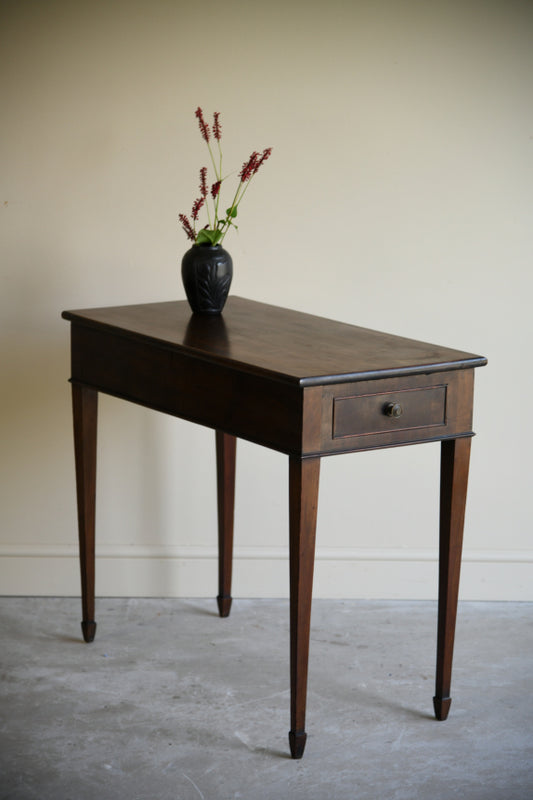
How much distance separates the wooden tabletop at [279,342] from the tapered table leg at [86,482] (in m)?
0.25

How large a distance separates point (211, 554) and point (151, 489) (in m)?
0.29

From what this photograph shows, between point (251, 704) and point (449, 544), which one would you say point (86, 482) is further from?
point (449, 544)

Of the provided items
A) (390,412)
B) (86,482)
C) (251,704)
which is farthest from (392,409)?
(86,482)

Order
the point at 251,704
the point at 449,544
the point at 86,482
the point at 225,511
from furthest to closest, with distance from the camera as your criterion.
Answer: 1. the point at 225,511
2. the point at 86,482
3. the point at 251,704
4. the point at 449,544

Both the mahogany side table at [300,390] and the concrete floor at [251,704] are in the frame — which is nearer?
the mahogany side table at [300,390]

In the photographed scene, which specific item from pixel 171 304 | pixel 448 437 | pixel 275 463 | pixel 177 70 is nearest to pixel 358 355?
pixel 448 437

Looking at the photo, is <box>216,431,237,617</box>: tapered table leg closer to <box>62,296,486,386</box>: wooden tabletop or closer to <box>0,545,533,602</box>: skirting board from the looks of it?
<box>0,545,533,602</box>: skirting board

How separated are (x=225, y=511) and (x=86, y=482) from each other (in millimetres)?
475

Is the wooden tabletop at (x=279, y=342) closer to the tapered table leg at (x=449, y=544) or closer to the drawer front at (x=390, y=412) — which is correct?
the drawer front at (x=390, y=412)

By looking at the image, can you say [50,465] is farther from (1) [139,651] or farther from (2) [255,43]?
(2) [255,43]

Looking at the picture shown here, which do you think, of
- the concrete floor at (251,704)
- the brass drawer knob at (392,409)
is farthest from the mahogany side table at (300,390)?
the concrete floor at (251,704)

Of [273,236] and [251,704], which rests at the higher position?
[273,236]

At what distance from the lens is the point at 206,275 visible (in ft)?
9.23

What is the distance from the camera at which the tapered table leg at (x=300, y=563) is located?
2303 millimetres
